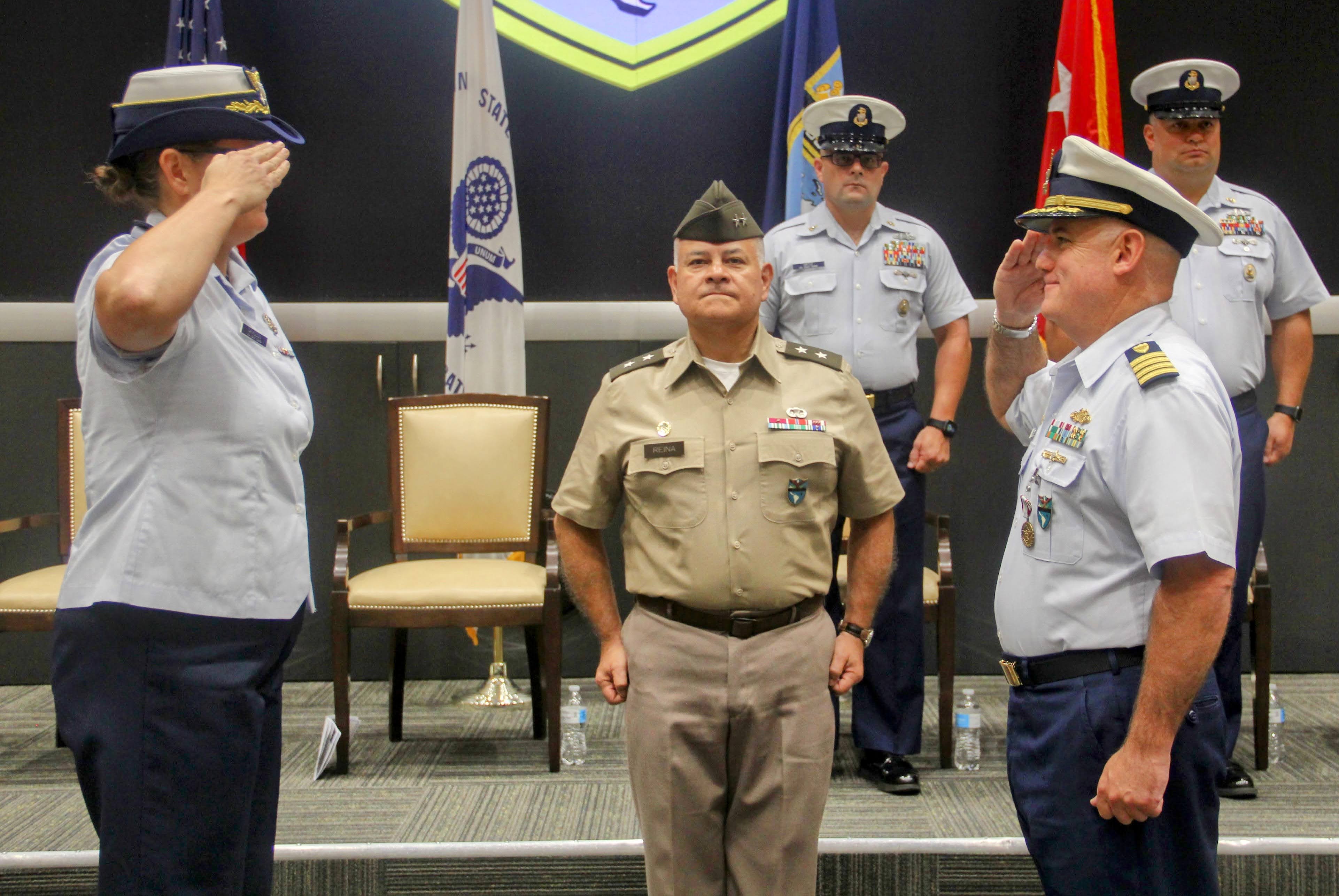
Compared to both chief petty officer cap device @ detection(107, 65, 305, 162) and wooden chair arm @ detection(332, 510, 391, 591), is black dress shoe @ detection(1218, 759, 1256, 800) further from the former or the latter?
chief petty officer cap device @ detection(107, 65, 305, 162)

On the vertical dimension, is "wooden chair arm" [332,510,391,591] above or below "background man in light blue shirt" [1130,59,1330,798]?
below

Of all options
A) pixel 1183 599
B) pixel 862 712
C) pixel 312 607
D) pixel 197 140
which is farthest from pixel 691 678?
pixel 862 712

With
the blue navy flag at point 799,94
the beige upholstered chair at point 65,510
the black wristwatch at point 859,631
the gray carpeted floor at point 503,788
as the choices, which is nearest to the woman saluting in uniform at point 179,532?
the black wristwatch at point 859,631

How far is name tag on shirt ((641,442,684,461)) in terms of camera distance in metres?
1.86

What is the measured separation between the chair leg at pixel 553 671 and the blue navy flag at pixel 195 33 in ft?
7.32

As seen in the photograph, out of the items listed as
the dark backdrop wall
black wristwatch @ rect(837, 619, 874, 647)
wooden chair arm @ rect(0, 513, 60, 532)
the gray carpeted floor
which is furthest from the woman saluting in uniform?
the dark backdrop wall

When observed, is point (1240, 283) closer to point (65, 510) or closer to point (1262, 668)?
point (1262, 668)

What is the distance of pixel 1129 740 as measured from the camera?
1.41m

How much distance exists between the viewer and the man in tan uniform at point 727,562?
5.96ft

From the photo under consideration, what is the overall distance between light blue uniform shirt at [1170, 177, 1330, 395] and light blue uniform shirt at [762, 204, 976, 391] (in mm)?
621

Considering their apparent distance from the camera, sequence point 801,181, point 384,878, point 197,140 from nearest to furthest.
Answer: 1. point 197,140
2. point 384,878
3. point 801,181

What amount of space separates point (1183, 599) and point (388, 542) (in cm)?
319

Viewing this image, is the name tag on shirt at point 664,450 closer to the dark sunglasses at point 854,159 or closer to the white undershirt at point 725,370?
the white undershirt at point 725,370

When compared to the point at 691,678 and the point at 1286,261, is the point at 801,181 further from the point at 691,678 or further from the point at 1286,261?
the point at 691,678
